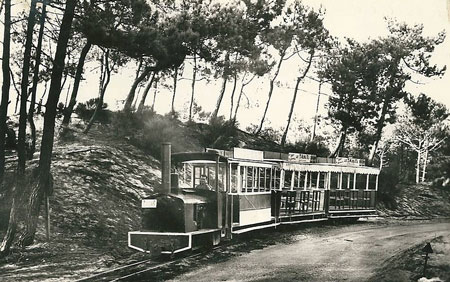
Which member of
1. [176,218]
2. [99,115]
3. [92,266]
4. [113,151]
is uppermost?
[99,115]

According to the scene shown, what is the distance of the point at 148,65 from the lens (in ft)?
23.2

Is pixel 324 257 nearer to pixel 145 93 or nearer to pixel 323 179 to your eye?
pixel 145 93

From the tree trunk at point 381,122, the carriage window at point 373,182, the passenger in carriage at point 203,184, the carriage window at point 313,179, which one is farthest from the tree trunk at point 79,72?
the carriage window at point 373,182

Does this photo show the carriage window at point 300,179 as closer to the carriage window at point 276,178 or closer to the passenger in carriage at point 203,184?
the carriage window at point 276,178

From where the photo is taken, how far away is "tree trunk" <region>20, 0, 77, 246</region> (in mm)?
6270

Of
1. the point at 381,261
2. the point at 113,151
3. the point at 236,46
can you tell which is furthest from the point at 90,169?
the point at 381,261

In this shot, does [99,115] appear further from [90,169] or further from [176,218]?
[176,218]

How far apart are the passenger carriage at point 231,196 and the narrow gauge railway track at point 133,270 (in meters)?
0.16

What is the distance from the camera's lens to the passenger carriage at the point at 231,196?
6.29m

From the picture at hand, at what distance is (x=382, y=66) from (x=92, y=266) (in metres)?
4.39

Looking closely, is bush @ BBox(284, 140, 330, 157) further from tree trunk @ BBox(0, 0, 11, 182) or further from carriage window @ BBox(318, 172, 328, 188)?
tree trunk @ BBox(0, 0, 11, 182)

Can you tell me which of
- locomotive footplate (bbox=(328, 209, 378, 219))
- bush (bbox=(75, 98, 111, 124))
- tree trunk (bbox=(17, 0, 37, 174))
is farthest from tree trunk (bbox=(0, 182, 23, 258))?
locomotive footplate (bbox=(328, 209, 378, 219))

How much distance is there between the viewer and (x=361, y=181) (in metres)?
11.3

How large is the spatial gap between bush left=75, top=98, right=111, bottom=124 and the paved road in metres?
2.75
